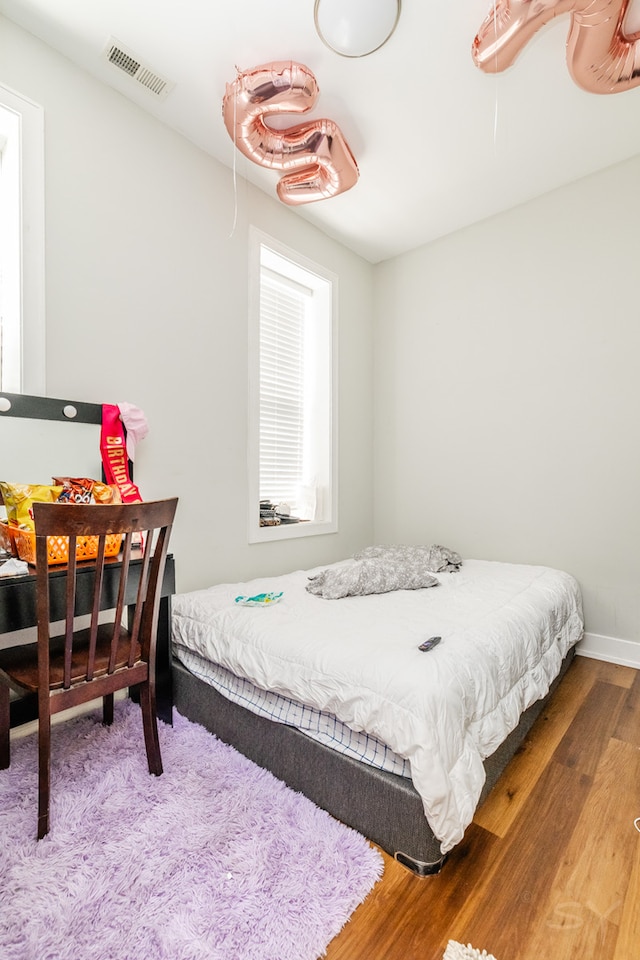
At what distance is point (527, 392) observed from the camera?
2961 mm

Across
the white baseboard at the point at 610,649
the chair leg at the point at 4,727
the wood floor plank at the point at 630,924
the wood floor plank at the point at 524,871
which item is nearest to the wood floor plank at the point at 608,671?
the white baseboard at the point at 610,649

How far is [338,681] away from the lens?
Answer: 135 cm

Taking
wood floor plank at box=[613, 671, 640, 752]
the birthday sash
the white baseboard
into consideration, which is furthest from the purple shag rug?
the white baseboard

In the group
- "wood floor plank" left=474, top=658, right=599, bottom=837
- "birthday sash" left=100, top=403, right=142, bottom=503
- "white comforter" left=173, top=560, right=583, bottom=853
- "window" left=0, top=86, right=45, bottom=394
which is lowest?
"wood floor plank" left=474, top=658, right=599, bottom=837

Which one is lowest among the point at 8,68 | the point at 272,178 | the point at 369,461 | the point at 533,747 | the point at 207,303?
the point at 533,747

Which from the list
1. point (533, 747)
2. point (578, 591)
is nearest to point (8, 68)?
point (533, 747)

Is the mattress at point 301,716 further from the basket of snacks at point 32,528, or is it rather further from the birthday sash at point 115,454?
the birthday sash at point 115,454

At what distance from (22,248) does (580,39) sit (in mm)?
2293

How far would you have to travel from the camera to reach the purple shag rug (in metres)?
1.00

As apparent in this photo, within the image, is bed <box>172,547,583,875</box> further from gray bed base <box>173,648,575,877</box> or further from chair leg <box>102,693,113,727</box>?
chair leg <box>102,693,113,727</box>

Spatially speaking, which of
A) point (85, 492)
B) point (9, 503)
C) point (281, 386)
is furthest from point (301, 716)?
point (281, 386)

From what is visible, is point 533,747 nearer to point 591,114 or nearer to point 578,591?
point 578,591

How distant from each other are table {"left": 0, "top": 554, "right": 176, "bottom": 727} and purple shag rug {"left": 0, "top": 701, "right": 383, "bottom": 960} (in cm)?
23

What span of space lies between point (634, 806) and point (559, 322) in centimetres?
251
